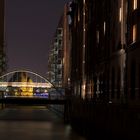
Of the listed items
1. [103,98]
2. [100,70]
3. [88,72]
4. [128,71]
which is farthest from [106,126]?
[88,72]

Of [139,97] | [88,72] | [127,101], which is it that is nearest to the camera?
[139,97]

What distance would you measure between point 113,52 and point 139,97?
18.1 metres

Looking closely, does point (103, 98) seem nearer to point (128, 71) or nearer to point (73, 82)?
point (128, 71)

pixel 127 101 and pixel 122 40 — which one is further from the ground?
pixel 122 40

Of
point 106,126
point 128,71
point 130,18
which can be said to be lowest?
point 106,126

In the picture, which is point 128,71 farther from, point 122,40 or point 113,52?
point 113,52

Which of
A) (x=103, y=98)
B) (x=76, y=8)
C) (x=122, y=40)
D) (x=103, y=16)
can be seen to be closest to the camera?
(x=122, y=40)

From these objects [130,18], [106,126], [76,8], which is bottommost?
[106,126]

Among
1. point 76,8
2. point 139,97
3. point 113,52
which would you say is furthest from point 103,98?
point 76,8

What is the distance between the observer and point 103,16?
85312 mm

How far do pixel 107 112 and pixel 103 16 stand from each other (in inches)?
992

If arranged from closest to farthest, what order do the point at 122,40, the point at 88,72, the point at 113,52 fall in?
the point at 122,40, the point at 113,52, the point at 88,72

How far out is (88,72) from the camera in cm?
10206

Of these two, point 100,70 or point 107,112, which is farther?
point 100,70
